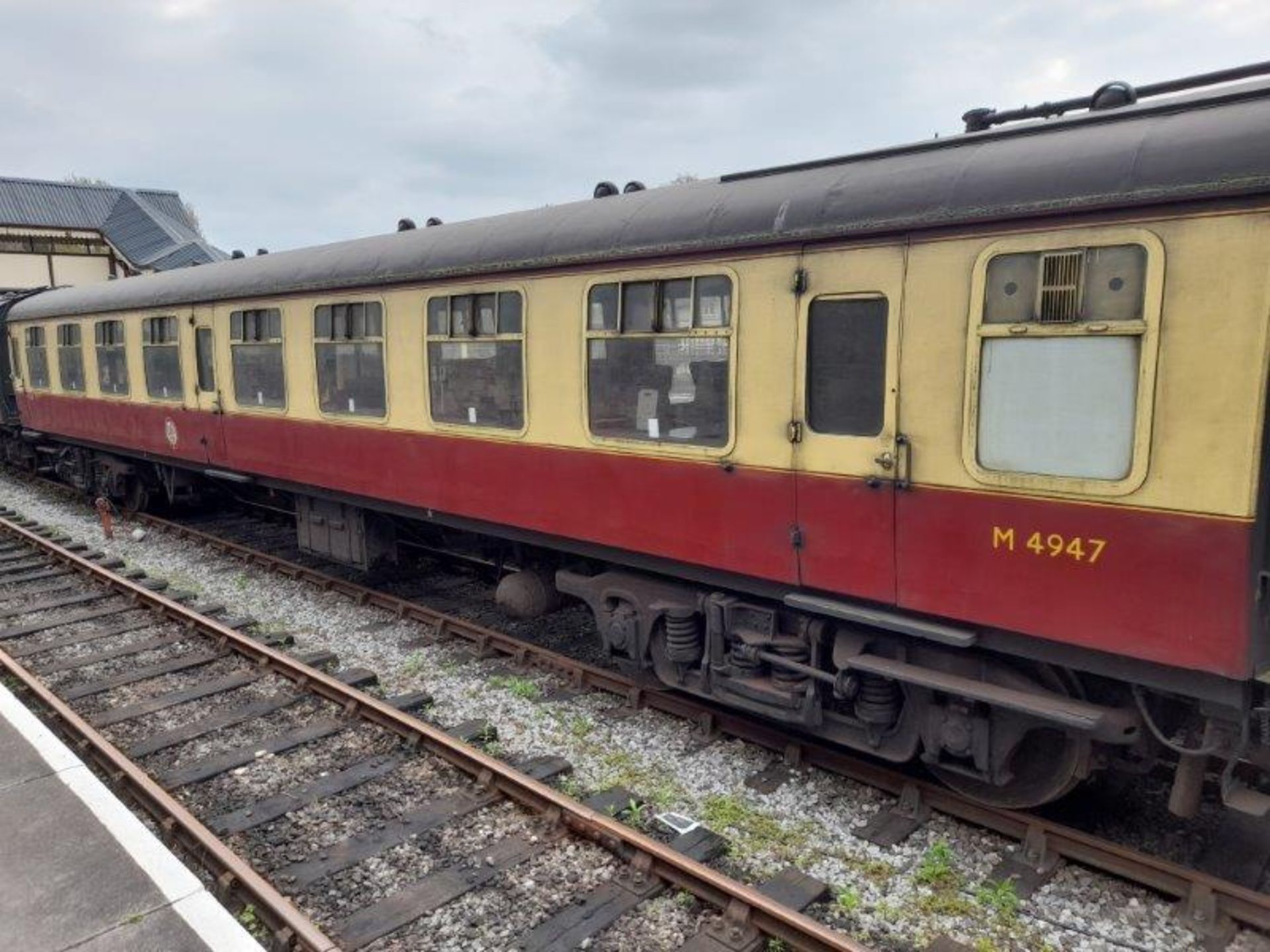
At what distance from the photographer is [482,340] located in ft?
23.0

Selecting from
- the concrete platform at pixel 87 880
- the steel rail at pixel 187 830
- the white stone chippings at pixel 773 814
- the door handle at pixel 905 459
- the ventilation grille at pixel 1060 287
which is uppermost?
the ventilation grille at pixel 1060 287

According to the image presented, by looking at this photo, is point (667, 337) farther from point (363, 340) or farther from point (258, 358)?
point (258, 358)

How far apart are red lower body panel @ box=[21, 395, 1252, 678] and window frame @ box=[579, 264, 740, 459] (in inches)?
3.9

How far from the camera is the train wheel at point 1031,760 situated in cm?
462

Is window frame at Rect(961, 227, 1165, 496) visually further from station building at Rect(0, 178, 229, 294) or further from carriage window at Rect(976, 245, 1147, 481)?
station building at Rect(0, 178, 229, 294)

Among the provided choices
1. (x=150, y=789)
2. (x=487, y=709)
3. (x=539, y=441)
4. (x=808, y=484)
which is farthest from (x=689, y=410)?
(x=150, y=789)

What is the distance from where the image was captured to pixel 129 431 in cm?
1309

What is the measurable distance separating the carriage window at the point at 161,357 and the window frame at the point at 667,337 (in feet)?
24.1

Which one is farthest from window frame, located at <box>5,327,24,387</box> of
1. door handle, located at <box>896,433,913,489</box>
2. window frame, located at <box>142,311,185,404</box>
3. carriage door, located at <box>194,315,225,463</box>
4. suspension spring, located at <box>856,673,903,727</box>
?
door handle, located at <box>896,433,913,489</box>

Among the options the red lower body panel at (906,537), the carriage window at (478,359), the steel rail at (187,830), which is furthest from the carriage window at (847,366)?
the steel rail at (187,830)

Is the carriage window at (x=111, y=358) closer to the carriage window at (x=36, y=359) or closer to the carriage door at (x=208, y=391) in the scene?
the carriage door at (x=208, y=391)

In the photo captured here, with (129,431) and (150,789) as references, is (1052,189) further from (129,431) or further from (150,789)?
(129,431)

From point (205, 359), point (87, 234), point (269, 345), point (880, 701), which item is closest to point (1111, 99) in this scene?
point (880, 701)

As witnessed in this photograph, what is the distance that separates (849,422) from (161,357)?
1005 centimetres
